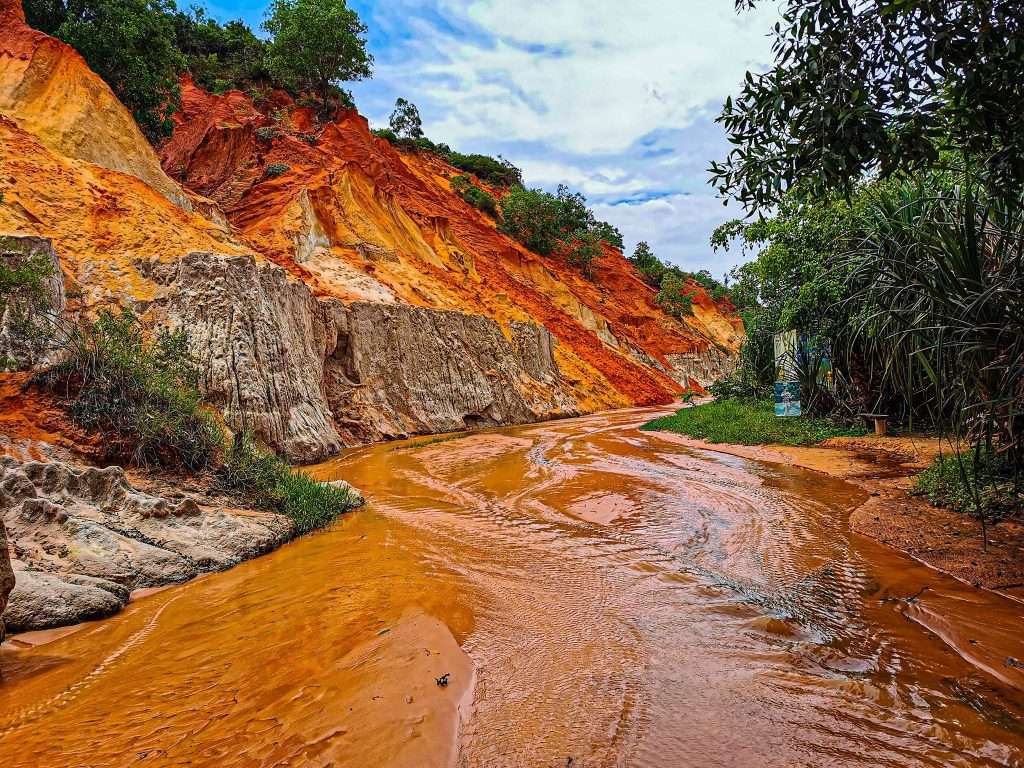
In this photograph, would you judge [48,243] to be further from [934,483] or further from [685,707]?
[934,483]

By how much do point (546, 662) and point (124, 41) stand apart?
24.4 meters

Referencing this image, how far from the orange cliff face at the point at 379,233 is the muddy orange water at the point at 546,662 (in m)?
14.7

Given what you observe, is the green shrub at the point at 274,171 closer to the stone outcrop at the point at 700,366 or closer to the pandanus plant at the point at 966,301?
the pandanus plant at the point at 966,301

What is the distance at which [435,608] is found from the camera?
350 cm

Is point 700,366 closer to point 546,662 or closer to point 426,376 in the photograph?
point 426,376

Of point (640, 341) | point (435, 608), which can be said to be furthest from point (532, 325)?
point (435, 608)

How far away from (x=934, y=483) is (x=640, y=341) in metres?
35.4

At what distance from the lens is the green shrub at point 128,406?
5727mm

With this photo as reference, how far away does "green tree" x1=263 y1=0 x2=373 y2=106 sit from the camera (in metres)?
29.3

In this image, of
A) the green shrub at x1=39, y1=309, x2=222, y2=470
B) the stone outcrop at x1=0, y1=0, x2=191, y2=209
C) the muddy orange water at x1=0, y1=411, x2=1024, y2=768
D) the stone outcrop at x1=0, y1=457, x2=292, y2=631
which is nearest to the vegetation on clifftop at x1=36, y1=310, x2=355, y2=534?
the green shrub at x1=39, y1=309, x2=222, y2=470

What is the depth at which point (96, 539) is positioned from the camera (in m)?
4.16

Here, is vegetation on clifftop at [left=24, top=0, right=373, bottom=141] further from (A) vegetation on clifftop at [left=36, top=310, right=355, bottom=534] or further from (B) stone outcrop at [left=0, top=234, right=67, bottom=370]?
(A) vegetation on clifftop at [left=36, top=310, right=355, bottom=534]

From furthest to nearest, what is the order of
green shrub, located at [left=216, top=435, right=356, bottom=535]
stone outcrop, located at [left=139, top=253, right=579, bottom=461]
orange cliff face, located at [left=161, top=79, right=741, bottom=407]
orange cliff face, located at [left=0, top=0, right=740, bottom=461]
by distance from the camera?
orange cliff face, located at [left=161, top=79, right=741, bottom=407] < orange cliff face, located at [left=0, top=0, right=740, bottom=461] < stone outcrop, located at [left=139, top=253, right=579, bottom=461] < green shrub, located at [left=216, top=435, right=356, bottom=535]

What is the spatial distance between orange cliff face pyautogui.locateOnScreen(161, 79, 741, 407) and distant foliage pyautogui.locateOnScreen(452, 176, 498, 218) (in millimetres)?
1135
